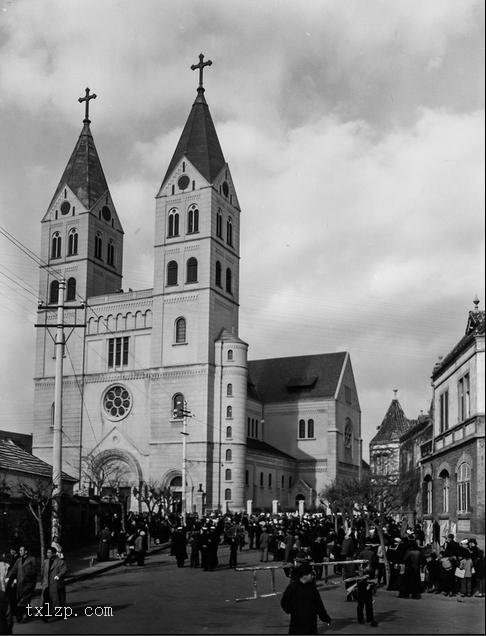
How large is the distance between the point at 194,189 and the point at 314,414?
28643mm

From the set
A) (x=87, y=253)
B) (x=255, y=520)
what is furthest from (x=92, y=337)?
(x=255, y=520)

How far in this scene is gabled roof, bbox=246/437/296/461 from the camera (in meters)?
79.4

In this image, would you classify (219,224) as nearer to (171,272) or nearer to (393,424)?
(171,272)

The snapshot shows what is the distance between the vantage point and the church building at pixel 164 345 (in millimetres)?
70500

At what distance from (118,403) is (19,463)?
135ft

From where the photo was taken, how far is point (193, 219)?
75.1 metres

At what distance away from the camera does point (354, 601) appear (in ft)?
65.5

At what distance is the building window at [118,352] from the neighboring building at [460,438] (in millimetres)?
50821

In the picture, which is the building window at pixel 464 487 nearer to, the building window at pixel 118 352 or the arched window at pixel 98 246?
the building window at pixel 118 352

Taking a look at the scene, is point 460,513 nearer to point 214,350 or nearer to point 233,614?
point 233,614

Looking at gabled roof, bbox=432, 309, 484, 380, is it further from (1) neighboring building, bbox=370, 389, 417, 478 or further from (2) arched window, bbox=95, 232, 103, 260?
(2) arched window, bbox=95, 232, 103, 260

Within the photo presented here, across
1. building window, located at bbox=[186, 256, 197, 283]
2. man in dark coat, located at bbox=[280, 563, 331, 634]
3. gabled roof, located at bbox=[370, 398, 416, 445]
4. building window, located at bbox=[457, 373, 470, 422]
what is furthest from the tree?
gabled roof, located at bbox=[370, 398, 416, 445]

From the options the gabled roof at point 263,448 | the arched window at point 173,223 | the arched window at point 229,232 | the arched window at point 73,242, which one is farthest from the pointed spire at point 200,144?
the gabled roof at point 263,448

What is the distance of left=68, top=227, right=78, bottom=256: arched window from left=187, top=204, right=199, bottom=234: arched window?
11.3 meters
